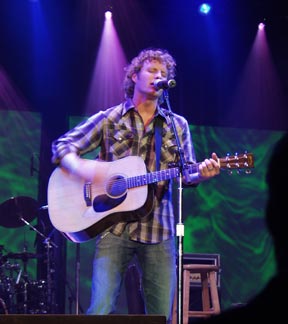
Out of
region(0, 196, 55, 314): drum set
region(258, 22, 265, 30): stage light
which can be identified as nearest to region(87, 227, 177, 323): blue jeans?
region(0, 196, 55, 314): drum set

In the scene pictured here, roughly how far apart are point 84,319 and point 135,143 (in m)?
1.90

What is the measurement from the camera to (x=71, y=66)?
8.77 m

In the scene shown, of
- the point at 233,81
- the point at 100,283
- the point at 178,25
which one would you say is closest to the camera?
the point at 100,283

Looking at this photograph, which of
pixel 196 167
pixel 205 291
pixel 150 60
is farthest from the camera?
pixel 205 291

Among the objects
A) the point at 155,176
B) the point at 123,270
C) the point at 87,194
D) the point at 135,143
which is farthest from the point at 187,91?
the point at 123,270

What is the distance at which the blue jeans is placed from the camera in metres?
3.49

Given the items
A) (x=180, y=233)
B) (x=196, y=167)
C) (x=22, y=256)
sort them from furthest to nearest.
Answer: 1. (x=22, y=256)
2. (x=196, y=167)
3. (x=180, y=233)

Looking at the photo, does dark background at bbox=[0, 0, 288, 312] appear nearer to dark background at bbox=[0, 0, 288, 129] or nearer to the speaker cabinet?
dark background at bbox=[0, 0, 288, 129]

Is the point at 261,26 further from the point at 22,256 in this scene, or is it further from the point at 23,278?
the point at 23,278

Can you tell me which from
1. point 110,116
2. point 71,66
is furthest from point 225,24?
point 110,116

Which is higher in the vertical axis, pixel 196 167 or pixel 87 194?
pixel 196 167

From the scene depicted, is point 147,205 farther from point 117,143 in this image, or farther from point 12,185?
point 12,185

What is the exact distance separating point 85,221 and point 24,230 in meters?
5.15

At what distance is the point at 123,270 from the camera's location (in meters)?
3.56
